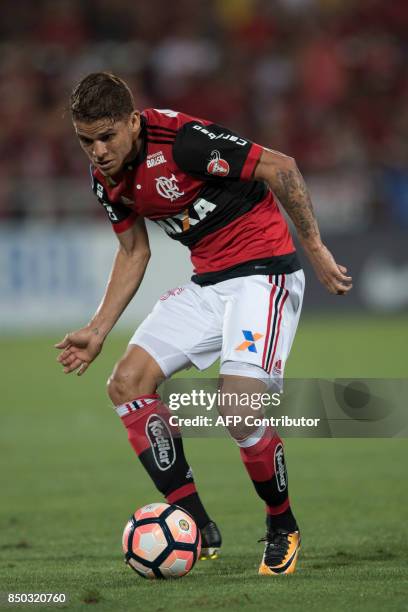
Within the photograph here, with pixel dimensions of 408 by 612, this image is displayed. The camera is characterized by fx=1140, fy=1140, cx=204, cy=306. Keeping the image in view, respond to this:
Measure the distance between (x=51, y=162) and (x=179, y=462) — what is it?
11.9 m

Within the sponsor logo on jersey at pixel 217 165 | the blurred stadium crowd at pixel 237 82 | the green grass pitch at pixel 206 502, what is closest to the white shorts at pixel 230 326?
the sponsor logo on jersey at pixel 217 165

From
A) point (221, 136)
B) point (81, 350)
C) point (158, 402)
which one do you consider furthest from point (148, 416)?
point (221, 136)

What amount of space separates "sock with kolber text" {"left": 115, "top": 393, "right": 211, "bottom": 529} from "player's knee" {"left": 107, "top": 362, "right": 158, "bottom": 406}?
Result: 3cm

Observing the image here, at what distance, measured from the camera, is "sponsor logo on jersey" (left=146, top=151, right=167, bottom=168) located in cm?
511

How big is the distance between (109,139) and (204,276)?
82cm

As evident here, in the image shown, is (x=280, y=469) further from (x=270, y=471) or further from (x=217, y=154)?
(x=217, y=154)

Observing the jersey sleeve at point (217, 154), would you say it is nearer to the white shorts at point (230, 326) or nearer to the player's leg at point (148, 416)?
the white shorts at point (230, 326)

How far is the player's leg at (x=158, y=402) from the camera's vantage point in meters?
5.08

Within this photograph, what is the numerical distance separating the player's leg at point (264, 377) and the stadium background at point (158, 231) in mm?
1765

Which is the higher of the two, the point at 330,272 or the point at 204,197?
the point at 204,197

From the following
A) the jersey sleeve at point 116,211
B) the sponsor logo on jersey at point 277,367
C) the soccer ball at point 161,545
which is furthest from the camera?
the jersey sleeve at point 116,211

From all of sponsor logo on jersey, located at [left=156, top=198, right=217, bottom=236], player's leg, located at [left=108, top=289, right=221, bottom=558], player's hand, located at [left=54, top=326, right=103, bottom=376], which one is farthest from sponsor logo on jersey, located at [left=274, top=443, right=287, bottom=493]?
sponsor logo on jersey, located at [left=156, top=198, right=217, bottom=236]

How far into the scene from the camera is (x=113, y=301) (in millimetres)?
5438

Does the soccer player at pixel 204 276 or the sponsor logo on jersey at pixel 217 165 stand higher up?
the sponsor logo on jersey at pixel 217 165
